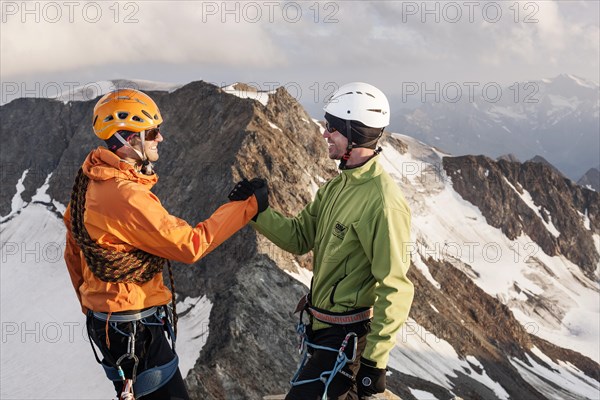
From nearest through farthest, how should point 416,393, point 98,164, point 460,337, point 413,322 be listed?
point 98,164
point 416,393
point 413,322
point 460,337

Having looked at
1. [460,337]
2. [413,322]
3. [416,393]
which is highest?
[416,393]

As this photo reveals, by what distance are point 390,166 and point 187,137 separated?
5299cm

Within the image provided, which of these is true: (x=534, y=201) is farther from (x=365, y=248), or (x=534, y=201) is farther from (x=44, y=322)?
(x=365, y=248)

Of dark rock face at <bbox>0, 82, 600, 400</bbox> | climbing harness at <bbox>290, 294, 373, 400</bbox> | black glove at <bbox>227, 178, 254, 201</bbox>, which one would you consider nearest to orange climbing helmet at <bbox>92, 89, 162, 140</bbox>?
black glove at <bbox>227, 178, 254, 201</bbox>

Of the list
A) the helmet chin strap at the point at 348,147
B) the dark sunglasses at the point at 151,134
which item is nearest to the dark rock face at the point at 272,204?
the dark sunglasses at the point at 151,134

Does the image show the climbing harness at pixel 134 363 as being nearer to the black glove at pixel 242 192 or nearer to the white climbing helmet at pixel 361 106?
the black glove at pixel 242 192

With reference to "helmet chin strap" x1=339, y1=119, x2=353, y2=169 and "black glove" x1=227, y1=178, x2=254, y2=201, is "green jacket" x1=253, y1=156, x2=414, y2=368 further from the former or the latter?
"black glove" x1=227, y1=178, x2=254, y2=201

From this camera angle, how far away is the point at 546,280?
11800 cm

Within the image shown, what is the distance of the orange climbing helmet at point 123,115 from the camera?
7340 mm

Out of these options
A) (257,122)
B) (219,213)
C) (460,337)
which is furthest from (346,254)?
(460,337)

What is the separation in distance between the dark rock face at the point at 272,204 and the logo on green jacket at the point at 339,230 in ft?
59.3

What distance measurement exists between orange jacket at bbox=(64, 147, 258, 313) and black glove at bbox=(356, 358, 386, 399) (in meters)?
2.62

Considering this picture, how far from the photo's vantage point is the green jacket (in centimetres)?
657

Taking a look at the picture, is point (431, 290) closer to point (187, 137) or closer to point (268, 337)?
point (187, 137)
